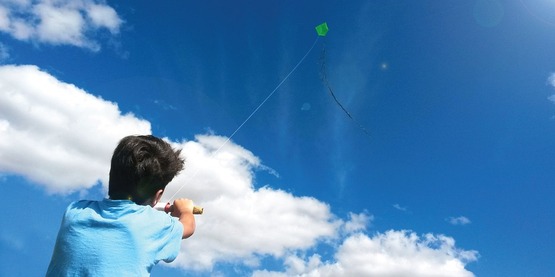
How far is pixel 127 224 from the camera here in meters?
2.79

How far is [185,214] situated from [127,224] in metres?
0.52

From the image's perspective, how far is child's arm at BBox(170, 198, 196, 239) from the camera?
3153 mm

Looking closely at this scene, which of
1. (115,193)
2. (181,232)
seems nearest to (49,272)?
(115,193)

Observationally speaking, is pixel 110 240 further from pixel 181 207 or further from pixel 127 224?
pixel 181 207

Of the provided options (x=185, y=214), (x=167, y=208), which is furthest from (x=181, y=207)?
(x=167, y=208)

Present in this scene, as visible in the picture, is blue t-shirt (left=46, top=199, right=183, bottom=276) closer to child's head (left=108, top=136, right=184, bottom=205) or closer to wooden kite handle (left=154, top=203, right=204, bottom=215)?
child's head (left=108, top=136, right=184, bottom=205)

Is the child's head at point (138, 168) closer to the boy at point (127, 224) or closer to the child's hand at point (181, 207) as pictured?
the boy at point (127, 224)

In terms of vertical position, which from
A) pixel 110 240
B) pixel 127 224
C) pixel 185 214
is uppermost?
pixel 185 214

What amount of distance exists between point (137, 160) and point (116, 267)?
0.67 m

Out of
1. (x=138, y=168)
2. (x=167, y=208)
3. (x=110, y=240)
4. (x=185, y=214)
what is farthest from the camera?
(x=167, y=208)

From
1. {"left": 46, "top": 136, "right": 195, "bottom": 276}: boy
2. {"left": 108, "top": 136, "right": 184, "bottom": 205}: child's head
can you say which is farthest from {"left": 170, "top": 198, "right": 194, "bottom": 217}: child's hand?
{"left": 108, "top": 136, "right": 184, "bottom": 205}: child's head

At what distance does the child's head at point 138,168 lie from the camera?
2.90 m

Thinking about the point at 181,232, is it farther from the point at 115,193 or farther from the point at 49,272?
the point at 49,272

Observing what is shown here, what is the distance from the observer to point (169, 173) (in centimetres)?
304
